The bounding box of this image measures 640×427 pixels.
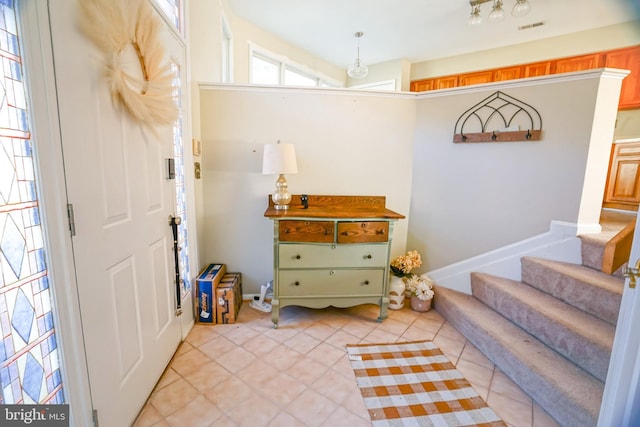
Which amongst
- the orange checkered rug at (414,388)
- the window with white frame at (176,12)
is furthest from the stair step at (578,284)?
the window with white frame at (176,12)

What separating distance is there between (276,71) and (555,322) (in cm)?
426

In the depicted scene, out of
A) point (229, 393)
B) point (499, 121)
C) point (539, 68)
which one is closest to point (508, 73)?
point (539, 68)

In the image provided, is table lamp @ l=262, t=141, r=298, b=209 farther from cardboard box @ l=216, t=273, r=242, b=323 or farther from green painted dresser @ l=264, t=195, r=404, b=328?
cardboard box @ l=216, t=273, r=242, b=323

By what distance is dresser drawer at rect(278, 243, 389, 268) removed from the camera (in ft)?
6.59

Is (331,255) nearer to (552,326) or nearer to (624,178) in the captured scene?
(552,326)

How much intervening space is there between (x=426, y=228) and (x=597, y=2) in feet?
10.6

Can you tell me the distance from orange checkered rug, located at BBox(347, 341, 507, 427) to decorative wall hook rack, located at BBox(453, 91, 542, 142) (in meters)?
1.70

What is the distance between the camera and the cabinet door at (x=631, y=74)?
324 centimetres

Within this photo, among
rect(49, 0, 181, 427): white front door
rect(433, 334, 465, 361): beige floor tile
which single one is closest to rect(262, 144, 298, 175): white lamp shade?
rect(49, 0, 181, 427): white front door

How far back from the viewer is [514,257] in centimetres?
220

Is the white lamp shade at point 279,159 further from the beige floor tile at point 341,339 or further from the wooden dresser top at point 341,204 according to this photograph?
the beige floor tile at point 341,339

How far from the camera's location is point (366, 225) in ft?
6.66

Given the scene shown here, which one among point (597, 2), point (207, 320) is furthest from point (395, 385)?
point (597, 2)

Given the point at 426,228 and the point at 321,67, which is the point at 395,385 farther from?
the point at 321,67
